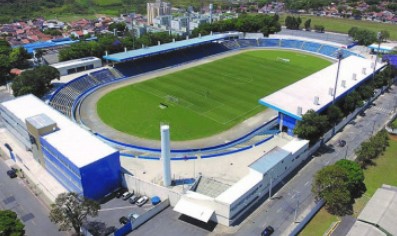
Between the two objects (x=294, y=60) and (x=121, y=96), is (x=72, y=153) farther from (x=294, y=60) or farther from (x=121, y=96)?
(x=294, y=60)

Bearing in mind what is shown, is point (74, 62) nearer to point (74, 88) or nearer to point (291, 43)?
point (74, 88)

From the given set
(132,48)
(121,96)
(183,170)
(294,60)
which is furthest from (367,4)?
(183,170)

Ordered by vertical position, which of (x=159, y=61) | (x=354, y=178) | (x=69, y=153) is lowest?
(x=354, y=178)

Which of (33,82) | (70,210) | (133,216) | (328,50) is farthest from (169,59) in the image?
(70,210)

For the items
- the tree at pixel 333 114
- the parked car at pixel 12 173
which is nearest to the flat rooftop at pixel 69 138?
the parked car at pixel 12 173

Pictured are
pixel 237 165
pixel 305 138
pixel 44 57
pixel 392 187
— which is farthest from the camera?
pixel 44 57

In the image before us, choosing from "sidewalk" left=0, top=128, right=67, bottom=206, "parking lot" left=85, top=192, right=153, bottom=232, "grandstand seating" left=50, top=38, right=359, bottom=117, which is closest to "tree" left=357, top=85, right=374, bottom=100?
"grandstand seating" left=50, top=38, right=359, bottom=117
